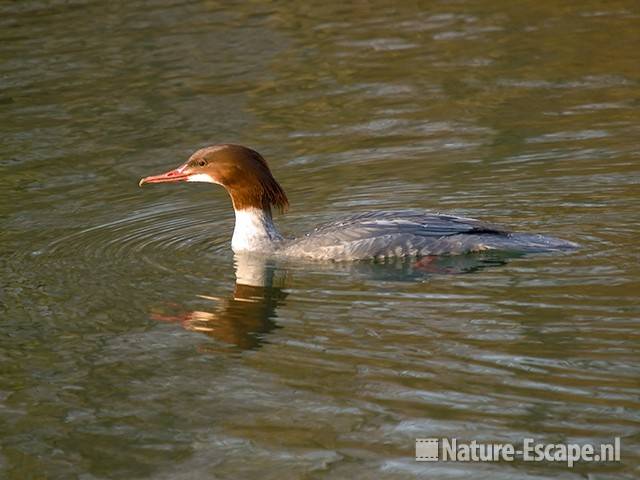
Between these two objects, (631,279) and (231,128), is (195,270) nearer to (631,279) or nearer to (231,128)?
(631,279)

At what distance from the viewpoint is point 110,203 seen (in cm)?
1135

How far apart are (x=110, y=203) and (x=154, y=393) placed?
4.53 meters

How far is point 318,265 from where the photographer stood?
926 cm

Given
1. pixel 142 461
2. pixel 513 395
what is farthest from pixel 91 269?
pixel 513 395

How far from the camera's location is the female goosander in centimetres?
914

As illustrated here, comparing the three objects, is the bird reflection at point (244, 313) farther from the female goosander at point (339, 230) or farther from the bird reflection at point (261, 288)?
the female goosander at point (339, 230)

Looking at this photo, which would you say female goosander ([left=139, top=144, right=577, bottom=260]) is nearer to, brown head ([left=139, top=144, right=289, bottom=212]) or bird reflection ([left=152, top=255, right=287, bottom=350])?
brown head ([left=139, top=144, right=289, bottom=212])

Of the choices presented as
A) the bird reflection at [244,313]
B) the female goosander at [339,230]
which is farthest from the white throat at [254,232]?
the bird reflection at [244,313]

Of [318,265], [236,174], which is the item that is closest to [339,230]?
[318,265]

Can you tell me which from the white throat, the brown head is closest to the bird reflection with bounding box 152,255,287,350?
the white throat

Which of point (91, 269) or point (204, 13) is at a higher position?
point (204, 13)

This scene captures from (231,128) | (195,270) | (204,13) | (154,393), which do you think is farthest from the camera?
(204,13)

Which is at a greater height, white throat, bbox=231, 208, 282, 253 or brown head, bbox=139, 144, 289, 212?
brown head, bbox=139, 144, 289, 212

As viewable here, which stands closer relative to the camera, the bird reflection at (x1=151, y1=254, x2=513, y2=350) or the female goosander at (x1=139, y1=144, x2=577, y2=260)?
the bird reflection at (x1=151, y1=254, x2=513, y2=350)
